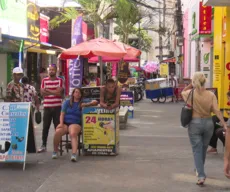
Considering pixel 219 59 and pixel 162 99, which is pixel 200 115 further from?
pixel 162 99

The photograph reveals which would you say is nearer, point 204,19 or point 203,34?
point 204,19

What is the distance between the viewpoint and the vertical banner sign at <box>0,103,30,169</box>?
24.8ft

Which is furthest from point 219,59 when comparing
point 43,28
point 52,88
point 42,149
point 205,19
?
point 43,28

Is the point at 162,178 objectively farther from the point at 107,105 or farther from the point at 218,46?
the point at 218,46

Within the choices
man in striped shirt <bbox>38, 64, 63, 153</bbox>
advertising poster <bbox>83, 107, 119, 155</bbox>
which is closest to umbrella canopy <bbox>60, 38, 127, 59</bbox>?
man in striped shirt <bbox>38, 64, 63, 153</bbox>

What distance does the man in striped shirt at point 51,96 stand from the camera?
9.02 metres

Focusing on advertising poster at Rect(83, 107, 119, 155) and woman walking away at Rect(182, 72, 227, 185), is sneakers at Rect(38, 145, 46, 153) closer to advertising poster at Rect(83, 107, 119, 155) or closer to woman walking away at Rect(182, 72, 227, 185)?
advertising poster at Rect(83, 107, 119, 155)

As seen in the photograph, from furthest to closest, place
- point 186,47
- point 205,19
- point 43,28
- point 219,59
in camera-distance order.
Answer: point 186,47 → point 43,28 → point 205,19 → point 219,59

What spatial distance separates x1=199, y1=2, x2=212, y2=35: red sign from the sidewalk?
953 cm

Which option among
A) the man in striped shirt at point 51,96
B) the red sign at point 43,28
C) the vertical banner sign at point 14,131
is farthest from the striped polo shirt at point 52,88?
the red sign at point 43,28

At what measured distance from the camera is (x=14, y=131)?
7.63 metres

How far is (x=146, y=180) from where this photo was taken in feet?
22.3

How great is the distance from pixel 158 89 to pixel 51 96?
16204mm

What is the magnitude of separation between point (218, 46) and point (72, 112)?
271 inches
